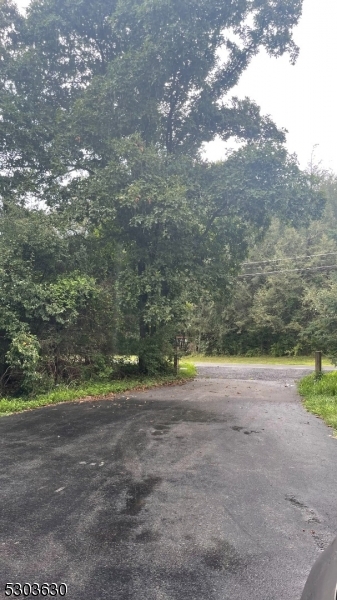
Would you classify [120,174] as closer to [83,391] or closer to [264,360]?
[83,391]

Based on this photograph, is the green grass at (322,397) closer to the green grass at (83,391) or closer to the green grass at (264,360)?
the green grass at (83,391)

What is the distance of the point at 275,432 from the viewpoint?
697cm

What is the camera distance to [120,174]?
464 inches

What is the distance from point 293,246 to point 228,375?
17.4m

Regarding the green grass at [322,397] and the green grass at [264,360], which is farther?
the green grass at [264,360]

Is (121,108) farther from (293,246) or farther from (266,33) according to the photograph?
(293,246)

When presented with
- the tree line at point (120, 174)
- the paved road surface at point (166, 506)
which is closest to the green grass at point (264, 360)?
the tree line at point (120, 174)

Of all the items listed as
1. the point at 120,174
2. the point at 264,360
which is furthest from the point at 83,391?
the point at 264,360

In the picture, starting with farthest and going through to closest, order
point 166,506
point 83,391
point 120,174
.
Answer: point 120,174, point 83,391, point 166,506

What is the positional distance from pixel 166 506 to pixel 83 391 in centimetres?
761

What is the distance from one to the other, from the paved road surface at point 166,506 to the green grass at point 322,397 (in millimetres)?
769

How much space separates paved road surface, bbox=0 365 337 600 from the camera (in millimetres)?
2811

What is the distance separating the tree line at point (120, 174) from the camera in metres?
11.2

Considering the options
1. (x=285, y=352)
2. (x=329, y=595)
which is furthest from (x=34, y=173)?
(x=285, y=352)
